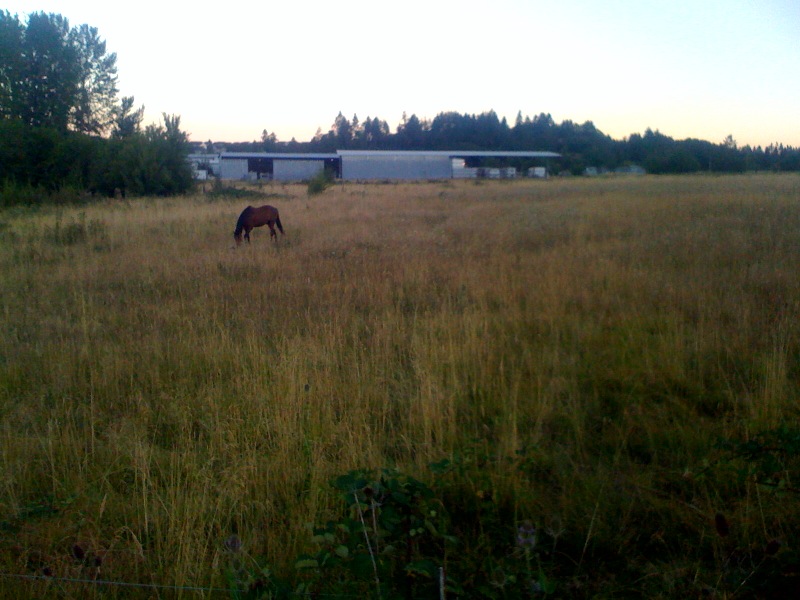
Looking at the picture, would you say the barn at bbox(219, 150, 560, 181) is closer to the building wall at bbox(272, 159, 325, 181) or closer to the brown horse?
the building wall at bbox(272, 159, 325, 181)

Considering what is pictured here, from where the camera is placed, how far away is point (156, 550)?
3.09 m

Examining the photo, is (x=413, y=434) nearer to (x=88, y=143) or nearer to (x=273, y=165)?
(x=88, y=143)

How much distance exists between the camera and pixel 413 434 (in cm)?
424

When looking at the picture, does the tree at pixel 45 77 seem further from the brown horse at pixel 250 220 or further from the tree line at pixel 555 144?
the tree line at pixel 555 144

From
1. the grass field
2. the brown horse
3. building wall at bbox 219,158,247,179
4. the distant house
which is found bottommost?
the grass field

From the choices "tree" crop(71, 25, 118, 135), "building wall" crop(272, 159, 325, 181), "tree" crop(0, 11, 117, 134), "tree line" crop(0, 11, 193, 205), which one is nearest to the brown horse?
"tree line" crop(0, 11, 193, 205)

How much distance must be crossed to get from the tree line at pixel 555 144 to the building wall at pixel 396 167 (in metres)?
14.6

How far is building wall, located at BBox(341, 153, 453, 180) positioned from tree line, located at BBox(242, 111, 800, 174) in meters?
14.6

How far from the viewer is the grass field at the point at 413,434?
112 inches

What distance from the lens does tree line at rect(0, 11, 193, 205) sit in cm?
3092

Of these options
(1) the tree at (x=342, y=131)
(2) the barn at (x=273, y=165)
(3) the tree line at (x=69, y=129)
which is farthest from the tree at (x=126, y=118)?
(1) the tree at (x=342, y=131)

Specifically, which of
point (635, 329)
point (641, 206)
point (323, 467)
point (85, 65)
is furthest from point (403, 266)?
point (85, 65)

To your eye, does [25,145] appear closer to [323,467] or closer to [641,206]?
[641,206]

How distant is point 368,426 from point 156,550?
1.46 meters
